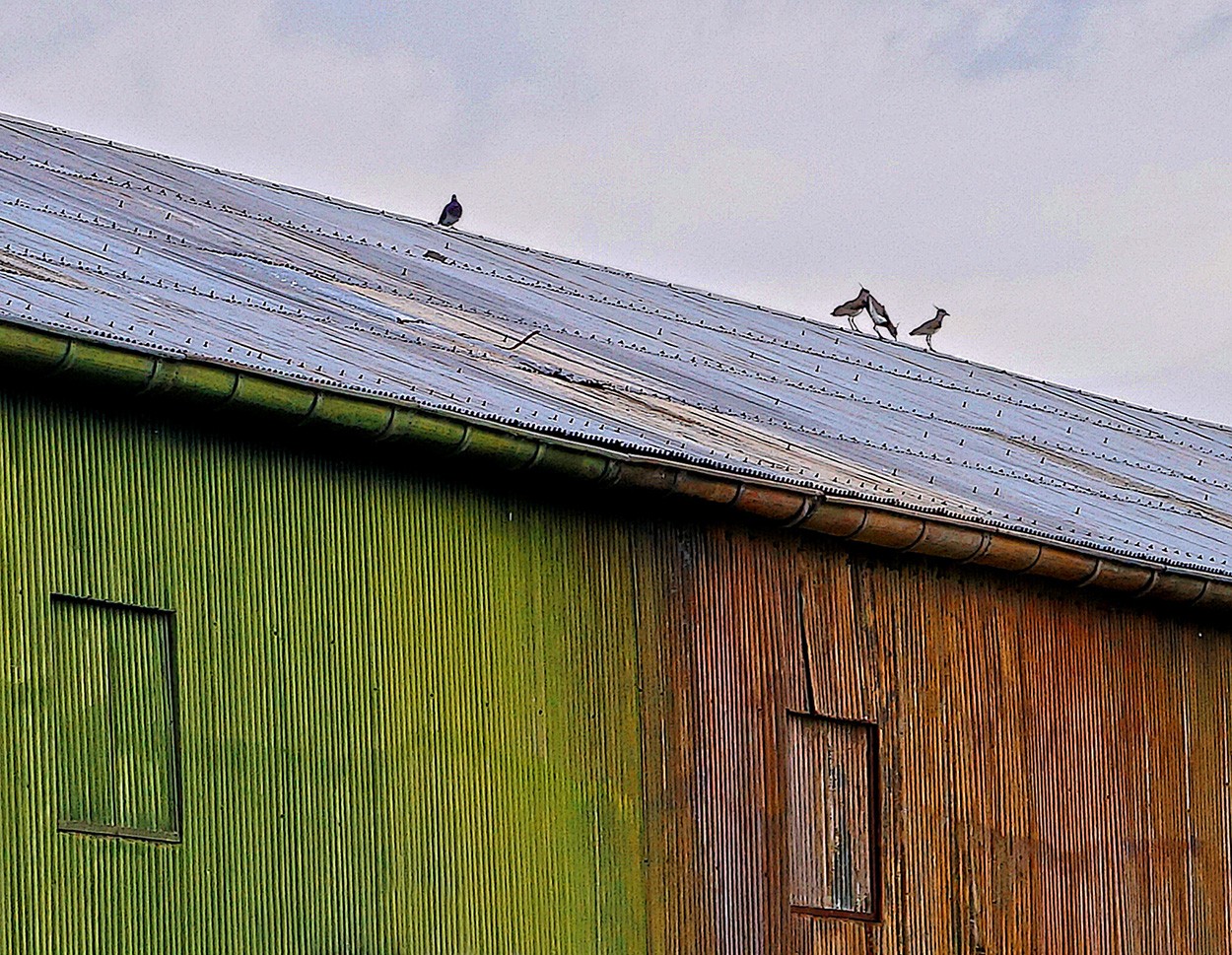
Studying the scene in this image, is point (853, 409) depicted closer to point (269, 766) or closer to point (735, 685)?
point (735, 685)

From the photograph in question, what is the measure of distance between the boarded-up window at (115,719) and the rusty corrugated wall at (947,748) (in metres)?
3.40

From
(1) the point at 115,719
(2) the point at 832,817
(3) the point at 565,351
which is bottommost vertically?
(2) the point at 832,817

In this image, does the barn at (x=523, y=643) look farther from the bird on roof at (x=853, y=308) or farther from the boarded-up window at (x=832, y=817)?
the bird on roof at (x=853, y=308)

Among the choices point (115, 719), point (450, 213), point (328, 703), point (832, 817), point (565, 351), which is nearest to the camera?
point (115, 719)

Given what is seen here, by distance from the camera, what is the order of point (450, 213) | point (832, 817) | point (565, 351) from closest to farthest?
point (832, 817), point (565, 351), point (450, 213)

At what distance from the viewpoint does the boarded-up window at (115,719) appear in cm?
1262

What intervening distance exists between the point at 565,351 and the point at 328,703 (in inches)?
262

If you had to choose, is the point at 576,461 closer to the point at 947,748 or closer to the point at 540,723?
the point at 540,723

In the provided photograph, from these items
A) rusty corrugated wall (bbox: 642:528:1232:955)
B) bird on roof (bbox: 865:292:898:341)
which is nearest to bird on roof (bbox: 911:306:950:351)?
bird on roof (bbox: 865:292:898:341)

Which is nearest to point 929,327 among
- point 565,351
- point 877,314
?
point 877,314

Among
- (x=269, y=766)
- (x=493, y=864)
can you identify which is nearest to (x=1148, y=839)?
(x=493, y=864)

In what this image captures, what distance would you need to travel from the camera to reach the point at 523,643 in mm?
14844

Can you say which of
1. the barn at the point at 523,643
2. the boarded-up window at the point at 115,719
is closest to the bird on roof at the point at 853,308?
the barn at the point at 523,643

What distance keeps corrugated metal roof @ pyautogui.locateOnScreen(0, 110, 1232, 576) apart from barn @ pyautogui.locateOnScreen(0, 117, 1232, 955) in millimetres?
84
